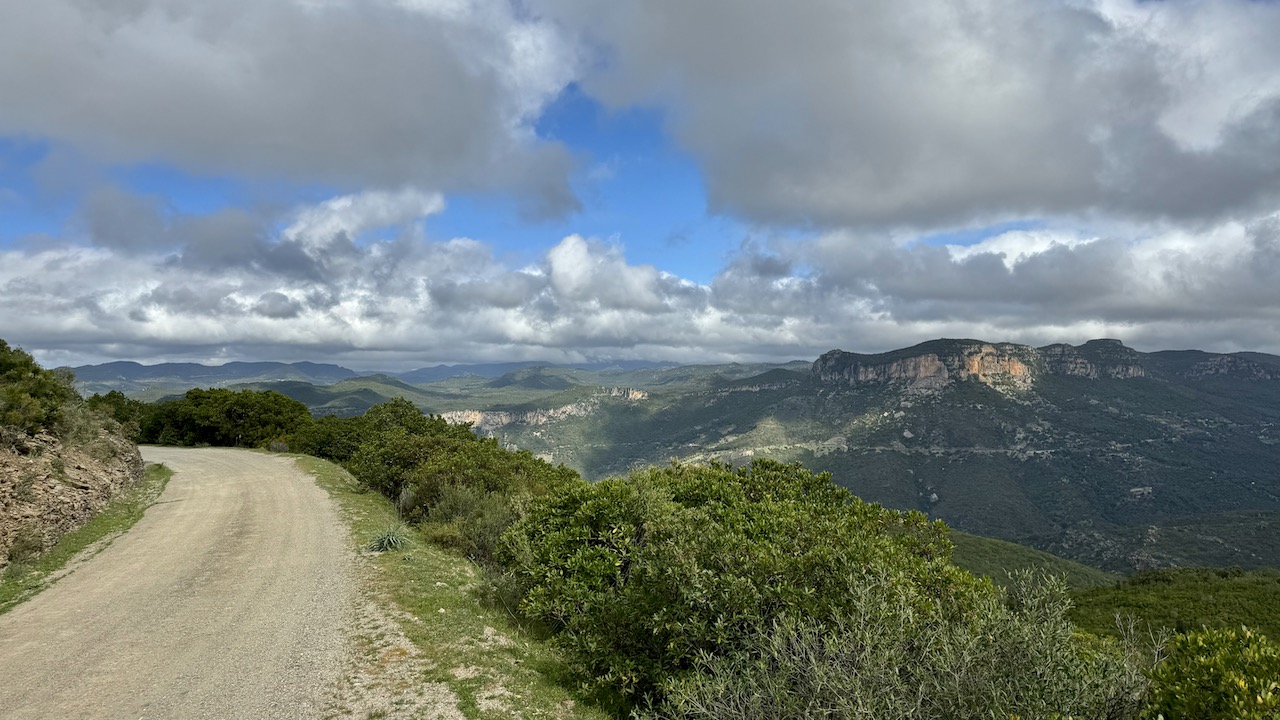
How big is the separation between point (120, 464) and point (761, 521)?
107ft

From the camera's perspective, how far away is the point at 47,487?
18734 millimetres

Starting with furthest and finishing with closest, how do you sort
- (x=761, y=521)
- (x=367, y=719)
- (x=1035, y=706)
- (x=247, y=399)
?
(x=247, y=399) < (x=761, y=521) < (x=367, y=719) < (x=1035, y=706)

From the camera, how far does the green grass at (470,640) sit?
9.70 meters

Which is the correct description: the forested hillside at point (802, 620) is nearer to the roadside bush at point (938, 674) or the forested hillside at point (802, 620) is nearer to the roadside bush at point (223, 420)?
the roadside bush at point (938, 674)

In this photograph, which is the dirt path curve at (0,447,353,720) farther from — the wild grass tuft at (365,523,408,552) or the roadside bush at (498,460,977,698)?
the roadside bush at (498,460,977,698)

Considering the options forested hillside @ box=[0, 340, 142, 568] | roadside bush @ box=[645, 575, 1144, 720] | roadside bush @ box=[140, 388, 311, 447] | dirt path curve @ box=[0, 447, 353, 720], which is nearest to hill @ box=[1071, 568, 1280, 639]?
roadside bush @ box=[645, 575, 1144, 720]

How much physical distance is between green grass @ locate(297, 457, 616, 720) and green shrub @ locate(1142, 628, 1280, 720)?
7948 mm

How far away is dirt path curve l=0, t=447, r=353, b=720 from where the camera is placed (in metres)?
8.95

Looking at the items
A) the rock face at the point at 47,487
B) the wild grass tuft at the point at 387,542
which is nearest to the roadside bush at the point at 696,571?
the wild grass tuft at the point at 387,542

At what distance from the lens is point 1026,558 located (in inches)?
3922

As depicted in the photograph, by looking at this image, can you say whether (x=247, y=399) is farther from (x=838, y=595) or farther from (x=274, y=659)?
(x=838, y=595)

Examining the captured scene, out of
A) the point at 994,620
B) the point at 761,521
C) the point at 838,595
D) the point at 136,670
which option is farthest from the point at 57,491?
the point at 994,620

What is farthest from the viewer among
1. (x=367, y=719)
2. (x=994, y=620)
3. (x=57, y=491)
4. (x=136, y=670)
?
(x=57, y=491)

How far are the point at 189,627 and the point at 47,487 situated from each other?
1279 cm
